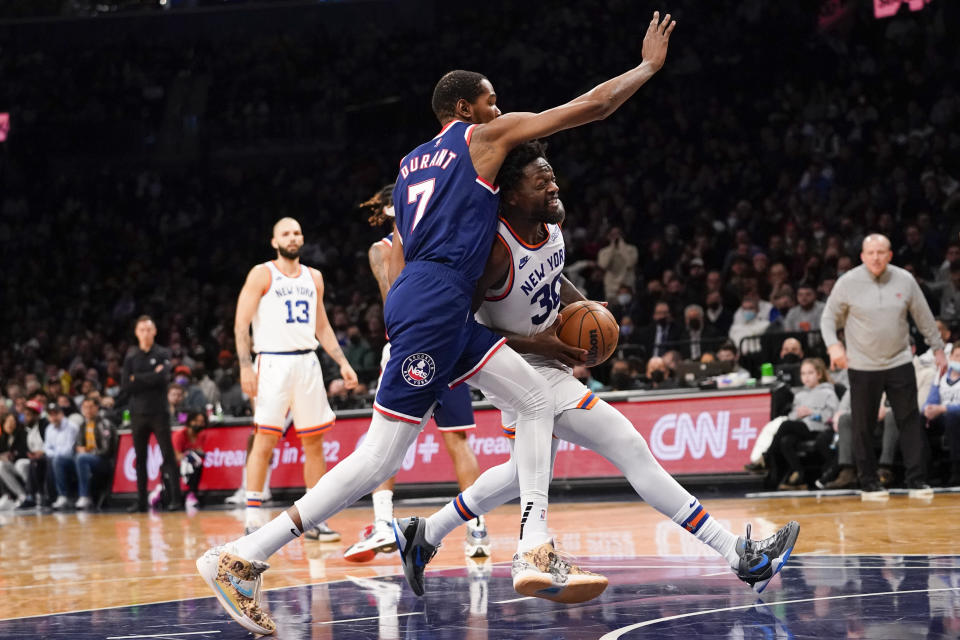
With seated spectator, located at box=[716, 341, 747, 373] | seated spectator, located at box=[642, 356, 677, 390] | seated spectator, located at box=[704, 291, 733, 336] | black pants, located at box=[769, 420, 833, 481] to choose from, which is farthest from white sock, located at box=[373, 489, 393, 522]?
seated spectator, located at box=[704, 291, 733, 336]

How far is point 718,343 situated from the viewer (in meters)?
14.5

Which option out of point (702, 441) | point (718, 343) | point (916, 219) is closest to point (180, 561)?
→ point (702, 441)

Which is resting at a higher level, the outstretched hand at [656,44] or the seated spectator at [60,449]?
the outstretched hand at [656,44]

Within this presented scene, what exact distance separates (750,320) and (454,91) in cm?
1009

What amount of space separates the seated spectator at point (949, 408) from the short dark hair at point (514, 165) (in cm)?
709

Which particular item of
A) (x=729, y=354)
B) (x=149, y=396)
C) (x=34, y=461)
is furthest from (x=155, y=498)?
(x=729, y=354)

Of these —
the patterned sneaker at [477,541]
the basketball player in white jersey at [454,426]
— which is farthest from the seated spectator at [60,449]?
the patterned sneaker at [477,541]

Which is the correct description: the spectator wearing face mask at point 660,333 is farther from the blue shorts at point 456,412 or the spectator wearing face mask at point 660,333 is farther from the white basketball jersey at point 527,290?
the white basketball jersey at point 527,290

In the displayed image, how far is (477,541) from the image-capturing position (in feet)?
24.0

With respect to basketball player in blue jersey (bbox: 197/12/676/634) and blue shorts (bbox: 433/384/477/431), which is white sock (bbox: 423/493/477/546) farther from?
blue shorts (bbox: 433/384/477/431)

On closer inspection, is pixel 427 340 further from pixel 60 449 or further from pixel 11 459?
pixel 11 459

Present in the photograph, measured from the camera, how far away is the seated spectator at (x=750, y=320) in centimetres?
1437

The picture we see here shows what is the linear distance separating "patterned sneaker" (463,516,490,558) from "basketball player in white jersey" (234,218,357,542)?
1.96 meters

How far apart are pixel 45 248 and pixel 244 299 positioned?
764 inches
